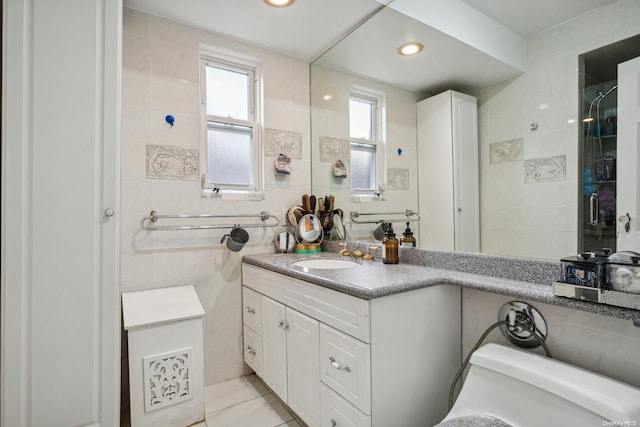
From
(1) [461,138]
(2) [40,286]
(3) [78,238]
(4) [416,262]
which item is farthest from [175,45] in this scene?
(4) [416,262]

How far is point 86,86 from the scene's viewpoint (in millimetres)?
1377

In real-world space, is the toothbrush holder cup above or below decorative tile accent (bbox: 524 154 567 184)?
below

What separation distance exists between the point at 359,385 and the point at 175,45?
217 centimetres

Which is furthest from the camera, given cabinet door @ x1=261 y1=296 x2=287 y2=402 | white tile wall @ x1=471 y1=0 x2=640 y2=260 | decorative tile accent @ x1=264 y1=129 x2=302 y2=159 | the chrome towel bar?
decorative tile accent @ x1=264 y1=129 x2=302 y2=159

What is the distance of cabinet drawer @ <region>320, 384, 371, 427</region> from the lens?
1181 millimetres

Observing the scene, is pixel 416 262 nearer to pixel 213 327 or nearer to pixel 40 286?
pixel 213 327

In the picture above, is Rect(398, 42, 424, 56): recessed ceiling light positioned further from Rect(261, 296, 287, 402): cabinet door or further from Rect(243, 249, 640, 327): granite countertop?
Rect(261, 296, 287, 402): cabinet door

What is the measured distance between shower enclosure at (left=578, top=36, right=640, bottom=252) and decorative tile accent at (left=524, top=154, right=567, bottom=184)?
0.19ft

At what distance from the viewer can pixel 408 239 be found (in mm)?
1789

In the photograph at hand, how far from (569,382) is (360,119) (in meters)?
1.77

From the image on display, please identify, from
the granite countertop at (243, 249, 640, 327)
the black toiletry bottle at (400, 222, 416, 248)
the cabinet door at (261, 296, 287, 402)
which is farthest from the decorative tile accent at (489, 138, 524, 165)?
the cabinet door at (261, 296, 287, 402)

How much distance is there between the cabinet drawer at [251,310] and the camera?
1.98 metres

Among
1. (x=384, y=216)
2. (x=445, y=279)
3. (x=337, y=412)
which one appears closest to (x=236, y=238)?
(x=384, y=216)

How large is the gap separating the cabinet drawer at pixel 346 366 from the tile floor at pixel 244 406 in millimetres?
584
